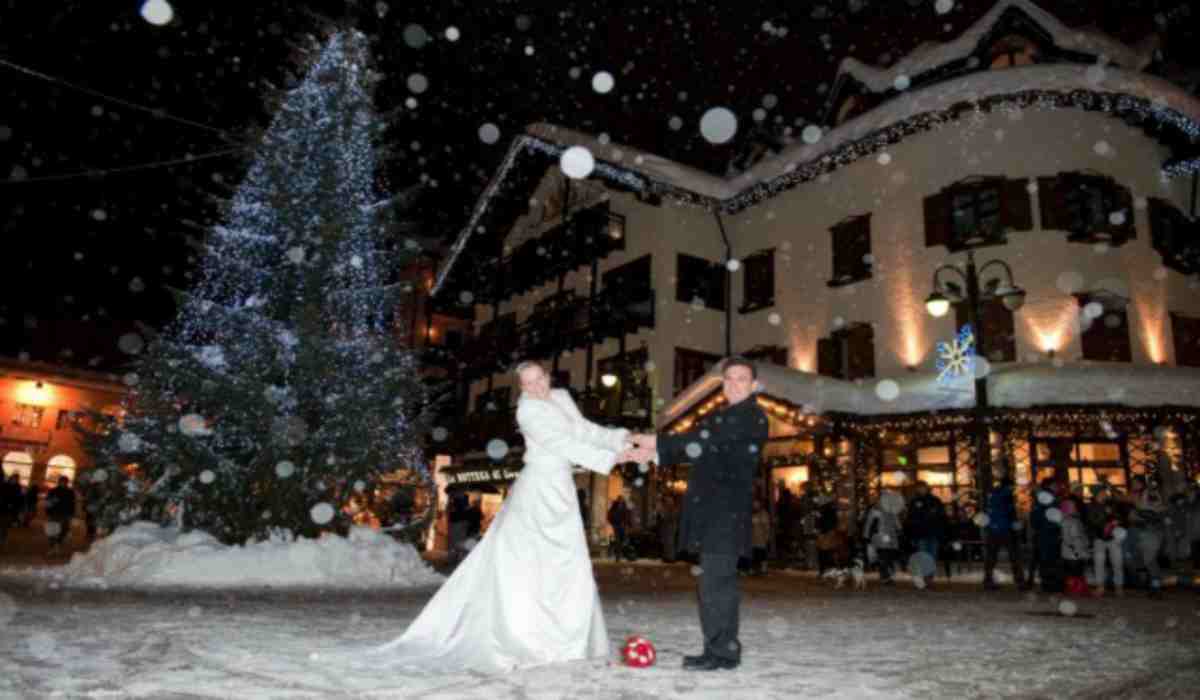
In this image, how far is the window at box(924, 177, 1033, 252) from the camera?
18.5 m

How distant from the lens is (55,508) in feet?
55.7

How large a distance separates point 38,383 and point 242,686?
44491 millimetres

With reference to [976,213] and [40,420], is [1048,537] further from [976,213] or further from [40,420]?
[40,420]

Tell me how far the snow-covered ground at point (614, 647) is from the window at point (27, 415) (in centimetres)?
3733

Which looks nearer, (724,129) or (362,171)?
(362,171)

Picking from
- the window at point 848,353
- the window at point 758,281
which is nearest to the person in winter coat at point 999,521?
the window at point 848,353

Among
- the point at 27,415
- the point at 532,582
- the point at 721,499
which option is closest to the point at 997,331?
the point at 721,499

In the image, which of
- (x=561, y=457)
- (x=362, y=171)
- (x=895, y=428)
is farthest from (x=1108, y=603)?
(x=362, y=171)

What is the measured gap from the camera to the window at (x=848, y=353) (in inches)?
804

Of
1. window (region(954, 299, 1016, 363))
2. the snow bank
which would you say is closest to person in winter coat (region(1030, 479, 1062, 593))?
window (region(954, 299, 1016, 363))

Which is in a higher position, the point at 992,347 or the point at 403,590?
the point at 992,347

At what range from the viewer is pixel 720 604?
445cm

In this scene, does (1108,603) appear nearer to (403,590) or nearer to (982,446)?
(982,446)

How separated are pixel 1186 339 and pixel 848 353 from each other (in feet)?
24.8
